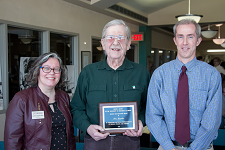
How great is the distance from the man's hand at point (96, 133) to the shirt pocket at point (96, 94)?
8.2 inches

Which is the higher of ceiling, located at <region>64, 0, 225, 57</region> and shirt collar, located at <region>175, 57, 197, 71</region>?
ceiling, located at <region>64, 0, 225, 57</region>

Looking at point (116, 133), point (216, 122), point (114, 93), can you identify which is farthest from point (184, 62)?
point (116, 133)

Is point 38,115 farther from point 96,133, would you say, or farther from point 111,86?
point 111,86

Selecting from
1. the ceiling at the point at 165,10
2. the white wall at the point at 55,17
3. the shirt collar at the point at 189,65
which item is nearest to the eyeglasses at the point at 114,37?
the shirt collar at the point at 189,65

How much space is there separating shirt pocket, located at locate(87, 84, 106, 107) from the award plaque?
143 mm

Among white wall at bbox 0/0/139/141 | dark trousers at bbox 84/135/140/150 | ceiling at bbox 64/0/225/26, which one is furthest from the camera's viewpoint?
ceiling at bbox 64/0/225/26

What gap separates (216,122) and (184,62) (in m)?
0.55

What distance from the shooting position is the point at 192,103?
1767 millimetres

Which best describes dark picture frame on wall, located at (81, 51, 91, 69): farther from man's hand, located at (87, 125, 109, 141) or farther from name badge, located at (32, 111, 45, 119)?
man's hand, located at (87, 125, 109, 141)

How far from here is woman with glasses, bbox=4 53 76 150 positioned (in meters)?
1.88

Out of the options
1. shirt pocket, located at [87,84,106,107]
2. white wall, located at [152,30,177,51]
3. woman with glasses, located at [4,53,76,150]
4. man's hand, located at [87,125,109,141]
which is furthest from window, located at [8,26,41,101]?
white wall, located at [152,30,177,51]

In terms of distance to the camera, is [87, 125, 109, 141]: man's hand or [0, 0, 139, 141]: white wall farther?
[0, 0, 139, 141]: white wall

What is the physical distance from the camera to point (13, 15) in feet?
14.2

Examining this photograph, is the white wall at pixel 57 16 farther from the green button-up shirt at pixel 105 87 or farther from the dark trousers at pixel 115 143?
the dark trousers at pixel 115 143
